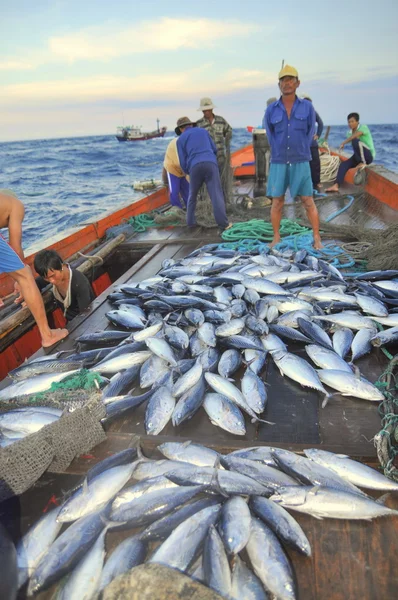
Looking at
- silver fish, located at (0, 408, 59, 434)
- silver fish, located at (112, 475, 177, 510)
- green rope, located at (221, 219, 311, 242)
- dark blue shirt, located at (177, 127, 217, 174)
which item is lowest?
silver fish, located at (112, 475, 177, 510)

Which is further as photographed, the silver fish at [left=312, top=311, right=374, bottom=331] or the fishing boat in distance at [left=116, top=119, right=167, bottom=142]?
the fishing boat in distance at [left=116, top=119, right=167, bottom=142]

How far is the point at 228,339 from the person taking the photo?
354 centimetres

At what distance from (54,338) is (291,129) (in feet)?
14.6

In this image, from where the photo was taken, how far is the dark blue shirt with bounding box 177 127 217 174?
23.4 feet

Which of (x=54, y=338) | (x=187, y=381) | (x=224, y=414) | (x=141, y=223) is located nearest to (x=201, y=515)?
(x=224, y=414)

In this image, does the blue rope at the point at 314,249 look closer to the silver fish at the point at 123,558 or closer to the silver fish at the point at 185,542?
the silver fish at the point at 185,542

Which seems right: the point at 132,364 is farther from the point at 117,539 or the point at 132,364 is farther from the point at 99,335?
the point at 117,539

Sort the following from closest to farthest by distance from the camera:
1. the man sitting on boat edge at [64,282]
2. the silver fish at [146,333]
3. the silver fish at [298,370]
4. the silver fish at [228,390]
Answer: the silver fish at [228,390] → the silver fish at [298,370] → the silver fish at [146,333] → the man sitting on boat edge at [64,282]

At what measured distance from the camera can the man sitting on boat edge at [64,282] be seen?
4.61m

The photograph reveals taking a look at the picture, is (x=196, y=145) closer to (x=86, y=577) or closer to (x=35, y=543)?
(x=35, y=543)

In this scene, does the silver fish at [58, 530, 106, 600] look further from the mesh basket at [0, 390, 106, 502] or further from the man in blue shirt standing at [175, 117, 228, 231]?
the man in blue shirt standing at [175, 117, 228, 231]

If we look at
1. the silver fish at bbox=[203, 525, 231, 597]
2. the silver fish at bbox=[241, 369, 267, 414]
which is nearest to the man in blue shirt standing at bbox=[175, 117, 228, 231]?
the silver fish at bbox=[241, 369, 267, 414]

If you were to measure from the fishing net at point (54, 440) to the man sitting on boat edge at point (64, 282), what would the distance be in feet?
7.42

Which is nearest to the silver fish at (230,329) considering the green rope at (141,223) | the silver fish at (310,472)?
the silver fish at (310,472)
